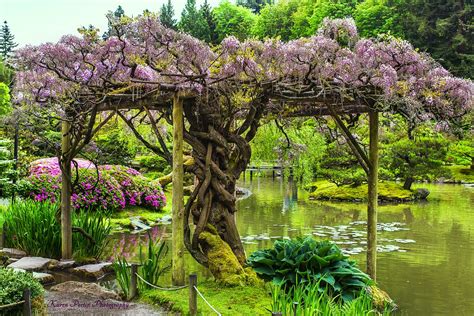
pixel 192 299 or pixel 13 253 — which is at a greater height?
pixel 192 299

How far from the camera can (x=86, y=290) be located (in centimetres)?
653

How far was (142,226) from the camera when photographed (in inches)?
512

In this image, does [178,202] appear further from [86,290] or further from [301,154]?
[301,154]

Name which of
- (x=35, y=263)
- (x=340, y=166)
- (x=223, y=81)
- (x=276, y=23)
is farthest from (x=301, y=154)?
(x=276, y=23)

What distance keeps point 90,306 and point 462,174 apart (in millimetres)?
27479

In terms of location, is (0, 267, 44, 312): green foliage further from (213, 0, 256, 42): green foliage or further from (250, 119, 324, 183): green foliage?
(213, 0, 256, 42): green foliage

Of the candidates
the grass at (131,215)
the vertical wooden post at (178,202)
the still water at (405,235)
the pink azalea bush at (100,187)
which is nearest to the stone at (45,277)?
the vertical wooden post at (178,202)

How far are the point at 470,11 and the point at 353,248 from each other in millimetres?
31783

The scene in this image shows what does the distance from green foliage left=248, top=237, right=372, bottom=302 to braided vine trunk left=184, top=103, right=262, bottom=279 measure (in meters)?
0.60

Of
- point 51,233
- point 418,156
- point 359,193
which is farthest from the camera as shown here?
point 418,156

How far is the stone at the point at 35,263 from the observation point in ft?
25.0

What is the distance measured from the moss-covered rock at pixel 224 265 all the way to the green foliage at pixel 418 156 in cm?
1468

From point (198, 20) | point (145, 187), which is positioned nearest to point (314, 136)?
point (145, 187)

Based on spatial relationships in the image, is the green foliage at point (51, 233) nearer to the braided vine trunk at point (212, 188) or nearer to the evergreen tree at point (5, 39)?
the braided vine trunk at point (212, 188)
